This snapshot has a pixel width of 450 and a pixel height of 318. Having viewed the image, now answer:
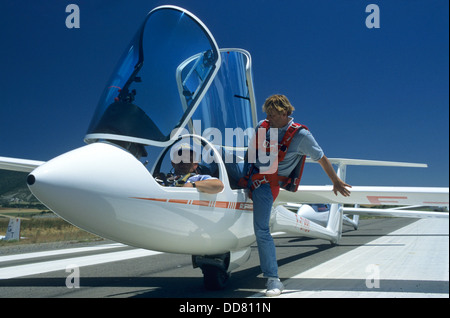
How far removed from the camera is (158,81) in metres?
3.45

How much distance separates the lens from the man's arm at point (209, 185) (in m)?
3.39

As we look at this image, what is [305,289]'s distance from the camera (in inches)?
169

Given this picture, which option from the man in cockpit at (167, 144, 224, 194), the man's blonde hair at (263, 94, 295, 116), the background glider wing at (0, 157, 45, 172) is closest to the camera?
the man in cockpit at (167, 144, 224, 194)

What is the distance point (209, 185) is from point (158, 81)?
1121mm

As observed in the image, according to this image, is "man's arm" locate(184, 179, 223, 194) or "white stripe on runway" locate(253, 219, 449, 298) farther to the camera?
"white stripe on runway" locate(253, 219, 449, 298)

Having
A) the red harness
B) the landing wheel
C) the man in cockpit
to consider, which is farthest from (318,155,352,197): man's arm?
the landing wheel

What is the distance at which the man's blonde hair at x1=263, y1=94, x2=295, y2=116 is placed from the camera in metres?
3.66

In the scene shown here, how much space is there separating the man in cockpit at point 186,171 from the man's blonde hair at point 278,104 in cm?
92

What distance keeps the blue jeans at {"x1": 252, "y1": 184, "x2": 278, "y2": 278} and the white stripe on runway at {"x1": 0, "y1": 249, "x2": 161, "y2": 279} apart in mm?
4021

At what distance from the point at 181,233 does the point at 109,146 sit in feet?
3.38

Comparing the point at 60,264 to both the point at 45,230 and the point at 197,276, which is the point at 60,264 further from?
the point at 197,276

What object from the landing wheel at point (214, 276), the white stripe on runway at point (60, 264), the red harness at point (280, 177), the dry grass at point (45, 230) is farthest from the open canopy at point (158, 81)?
the white stripe on runway at point (60, 264)

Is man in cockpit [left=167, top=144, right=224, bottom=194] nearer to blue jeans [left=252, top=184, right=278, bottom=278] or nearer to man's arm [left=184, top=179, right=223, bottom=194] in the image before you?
man's arm [left=184, top=179, right=223, bottom=194]

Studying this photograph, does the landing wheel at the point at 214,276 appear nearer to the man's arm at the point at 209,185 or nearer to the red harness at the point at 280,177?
the red harness at the point at 280,177
